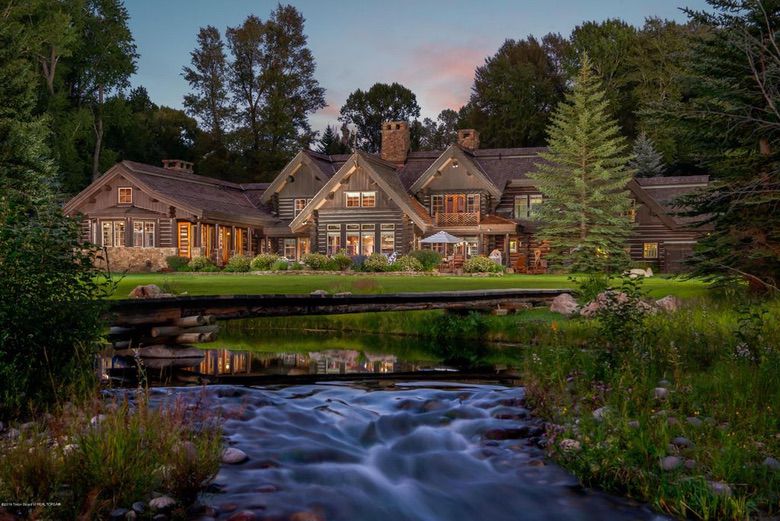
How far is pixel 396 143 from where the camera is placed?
47.8m

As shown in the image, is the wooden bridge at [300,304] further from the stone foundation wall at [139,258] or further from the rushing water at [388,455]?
the stone foundation wall at [139,258]

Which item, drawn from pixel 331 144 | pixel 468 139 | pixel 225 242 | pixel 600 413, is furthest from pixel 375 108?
pixel 600 413

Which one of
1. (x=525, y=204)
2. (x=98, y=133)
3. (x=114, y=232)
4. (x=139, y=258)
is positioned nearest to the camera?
(x=139, y=258)

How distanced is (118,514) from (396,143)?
144ft

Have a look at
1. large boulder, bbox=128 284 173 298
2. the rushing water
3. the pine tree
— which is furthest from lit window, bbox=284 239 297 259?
the rushing water

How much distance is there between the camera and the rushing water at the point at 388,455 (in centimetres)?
585

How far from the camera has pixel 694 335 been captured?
35.7 feet

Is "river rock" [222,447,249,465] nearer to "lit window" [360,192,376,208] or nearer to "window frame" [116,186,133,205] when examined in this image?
"lit window" [360,192,376,208]

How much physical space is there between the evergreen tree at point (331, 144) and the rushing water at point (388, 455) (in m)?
58.5

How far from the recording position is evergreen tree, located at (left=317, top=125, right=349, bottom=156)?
6869cm

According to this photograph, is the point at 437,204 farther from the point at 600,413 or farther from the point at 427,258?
the point at 600,413

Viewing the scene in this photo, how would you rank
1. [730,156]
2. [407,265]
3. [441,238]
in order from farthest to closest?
1. [441,238]
2. [407,265]
3. [730,156]

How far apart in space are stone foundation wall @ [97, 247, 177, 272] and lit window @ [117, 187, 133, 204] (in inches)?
158

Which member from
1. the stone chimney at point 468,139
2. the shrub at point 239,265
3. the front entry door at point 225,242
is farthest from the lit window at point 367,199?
the stone chimney at point 468,139
